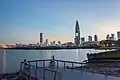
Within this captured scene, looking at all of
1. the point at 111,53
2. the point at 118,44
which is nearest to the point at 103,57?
the point at 111,53

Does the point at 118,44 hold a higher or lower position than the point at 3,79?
higher

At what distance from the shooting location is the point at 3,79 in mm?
13555

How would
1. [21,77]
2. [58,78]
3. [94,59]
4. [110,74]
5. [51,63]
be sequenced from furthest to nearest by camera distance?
[94,59] < [51,63] < [21,77] < [110,74] < [58,78]

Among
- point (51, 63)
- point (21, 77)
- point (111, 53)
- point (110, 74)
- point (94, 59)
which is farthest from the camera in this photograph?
point (94, 59)

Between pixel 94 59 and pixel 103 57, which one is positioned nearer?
pixel 103 57

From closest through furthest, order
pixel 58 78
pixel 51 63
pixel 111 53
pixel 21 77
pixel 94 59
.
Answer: pixel 58 78 → pixel 21 77 → pixel 51 63 → pixel 111 53 → pixel 94 59

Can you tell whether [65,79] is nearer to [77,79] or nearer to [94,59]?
[77,79]

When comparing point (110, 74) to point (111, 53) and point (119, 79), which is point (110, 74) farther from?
point (111, 53)

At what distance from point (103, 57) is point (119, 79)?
43.8 ft

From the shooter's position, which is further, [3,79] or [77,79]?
[3,79]

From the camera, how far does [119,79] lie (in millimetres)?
10242

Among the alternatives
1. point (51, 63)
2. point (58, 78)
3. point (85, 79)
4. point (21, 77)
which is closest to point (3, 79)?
point (21, 77)

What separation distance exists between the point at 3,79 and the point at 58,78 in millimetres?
8665

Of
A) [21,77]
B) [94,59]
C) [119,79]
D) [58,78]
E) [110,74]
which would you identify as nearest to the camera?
[58,78]
